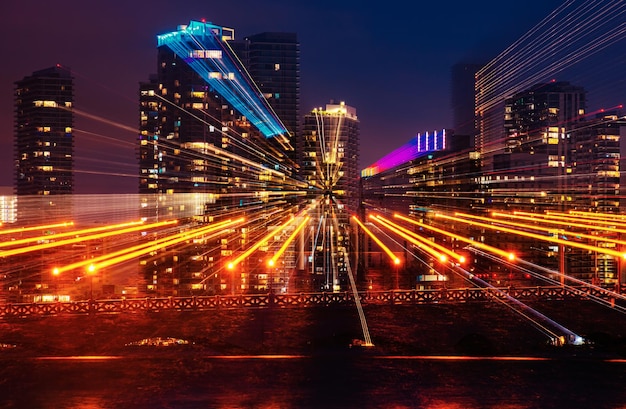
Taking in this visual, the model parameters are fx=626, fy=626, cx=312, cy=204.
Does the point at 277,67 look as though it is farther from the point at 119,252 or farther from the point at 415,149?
the point at 119,252

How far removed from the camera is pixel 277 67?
529 feet

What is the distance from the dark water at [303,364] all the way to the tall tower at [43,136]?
12468 cm

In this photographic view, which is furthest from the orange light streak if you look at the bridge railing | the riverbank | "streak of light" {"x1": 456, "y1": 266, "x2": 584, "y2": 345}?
"streak of light" {"x1": 456, "y1": 266, "x2": 584, "y2": 345}

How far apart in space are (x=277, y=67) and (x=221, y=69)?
2101 centimetres

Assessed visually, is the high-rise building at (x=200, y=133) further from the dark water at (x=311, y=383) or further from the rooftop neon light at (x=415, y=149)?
the dark water at (x=311, y=383)

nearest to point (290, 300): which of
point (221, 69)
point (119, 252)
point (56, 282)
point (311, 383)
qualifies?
point (311, 383)

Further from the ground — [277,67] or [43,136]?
[277,67]

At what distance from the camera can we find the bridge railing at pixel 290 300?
99.9 feet

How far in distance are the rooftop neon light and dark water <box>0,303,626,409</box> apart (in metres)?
104

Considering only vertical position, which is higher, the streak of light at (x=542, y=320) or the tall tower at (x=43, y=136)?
the tall tower at (x=43, y=136)

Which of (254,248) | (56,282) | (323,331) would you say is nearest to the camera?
(323,331)

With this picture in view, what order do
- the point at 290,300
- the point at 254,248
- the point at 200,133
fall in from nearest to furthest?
the point at 290,300, the point at 254,248, the point at 200,133

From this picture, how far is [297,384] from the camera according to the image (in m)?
19.8

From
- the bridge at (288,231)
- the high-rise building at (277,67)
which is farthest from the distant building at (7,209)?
→ the high-rise building at (277,67)
